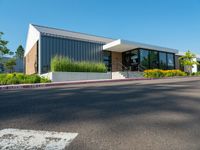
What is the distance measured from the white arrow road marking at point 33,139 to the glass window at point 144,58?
20217mm

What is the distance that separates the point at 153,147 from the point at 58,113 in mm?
1941

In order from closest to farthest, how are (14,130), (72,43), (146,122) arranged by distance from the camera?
(14,130) < (146,122) < (72,43)

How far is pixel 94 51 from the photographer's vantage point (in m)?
21.9

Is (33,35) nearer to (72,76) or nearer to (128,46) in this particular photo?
(72,76)

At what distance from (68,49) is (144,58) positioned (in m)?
8.90

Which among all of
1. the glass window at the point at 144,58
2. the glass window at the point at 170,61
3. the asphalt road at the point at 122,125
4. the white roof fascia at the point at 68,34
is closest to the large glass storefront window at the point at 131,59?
the glass window at the point at 144,58

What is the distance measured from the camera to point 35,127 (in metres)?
2.66

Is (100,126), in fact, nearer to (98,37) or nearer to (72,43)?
(72,43)

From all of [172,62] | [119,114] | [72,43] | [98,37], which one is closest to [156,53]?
[172,62]

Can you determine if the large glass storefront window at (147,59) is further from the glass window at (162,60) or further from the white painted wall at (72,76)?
the white painted wall at (72,76)

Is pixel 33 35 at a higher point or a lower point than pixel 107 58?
higher

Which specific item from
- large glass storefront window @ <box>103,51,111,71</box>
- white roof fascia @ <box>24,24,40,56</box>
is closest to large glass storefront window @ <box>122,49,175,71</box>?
large glass storefront window @ <box>103,51,111,71</box>

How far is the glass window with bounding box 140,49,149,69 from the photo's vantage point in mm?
21719

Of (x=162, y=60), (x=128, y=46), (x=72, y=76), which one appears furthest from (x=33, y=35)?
(x=162, y=60)
